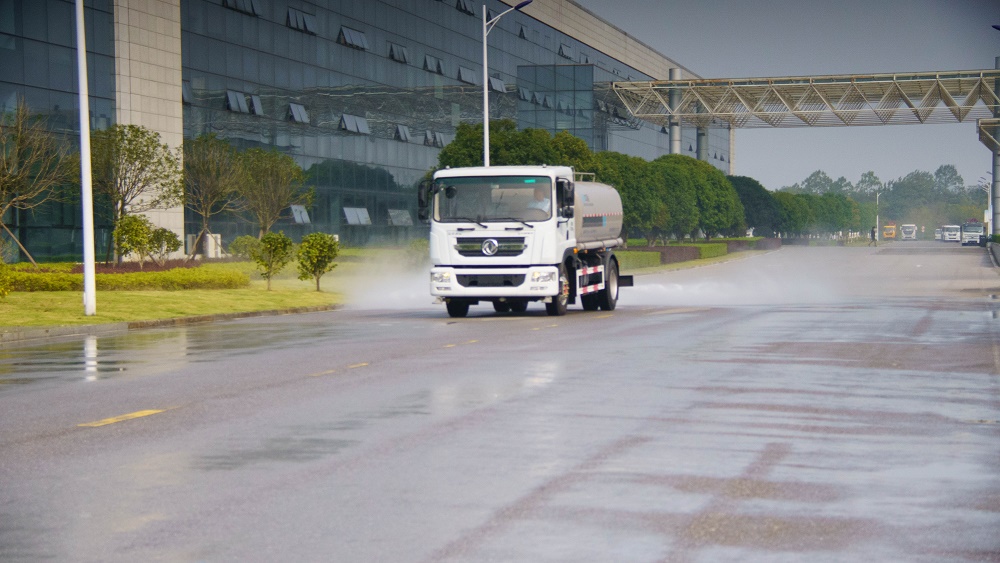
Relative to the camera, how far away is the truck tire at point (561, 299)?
25141 mm

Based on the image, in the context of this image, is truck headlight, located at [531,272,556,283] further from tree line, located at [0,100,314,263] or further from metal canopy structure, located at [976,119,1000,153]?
metal canopy structure, located at [976,119,1000,153]

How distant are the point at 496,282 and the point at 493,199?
1.61 meters

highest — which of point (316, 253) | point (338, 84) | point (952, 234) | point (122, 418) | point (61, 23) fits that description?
point (338, 84)

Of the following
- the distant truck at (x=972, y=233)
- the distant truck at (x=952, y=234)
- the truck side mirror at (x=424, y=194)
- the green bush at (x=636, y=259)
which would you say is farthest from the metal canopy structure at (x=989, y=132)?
the distant truck at (x=952, y=234)

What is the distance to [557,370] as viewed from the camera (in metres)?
14.8

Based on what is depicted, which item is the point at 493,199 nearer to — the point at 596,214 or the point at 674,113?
the point at 596,214

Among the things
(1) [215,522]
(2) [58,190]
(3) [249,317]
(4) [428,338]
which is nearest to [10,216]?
(2) [58,190]

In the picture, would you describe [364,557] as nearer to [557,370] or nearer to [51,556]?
[51,556]

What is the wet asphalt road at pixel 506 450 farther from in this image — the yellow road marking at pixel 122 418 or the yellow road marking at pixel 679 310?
the yellow road marking at pixel 679 310

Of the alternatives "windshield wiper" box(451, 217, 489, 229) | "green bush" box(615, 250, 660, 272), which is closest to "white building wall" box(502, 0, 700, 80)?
"green bush" box(615, 250, 660, 272)

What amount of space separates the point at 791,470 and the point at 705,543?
2242 mm

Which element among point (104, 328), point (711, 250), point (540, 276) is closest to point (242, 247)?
point (104, 328)

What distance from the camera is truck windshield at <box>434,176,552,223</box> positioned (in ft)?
81.4

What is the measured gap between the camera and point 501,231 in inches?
973
